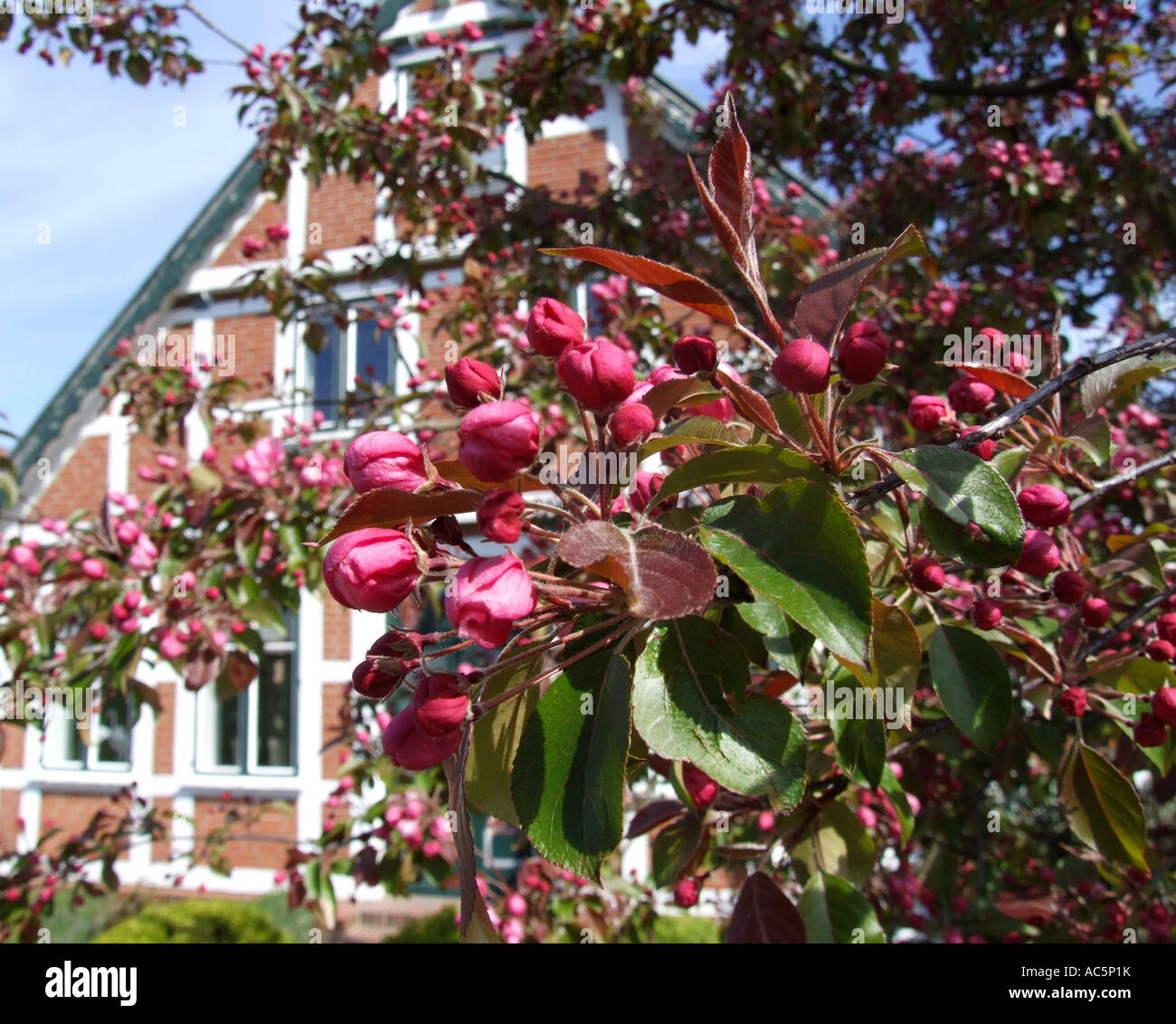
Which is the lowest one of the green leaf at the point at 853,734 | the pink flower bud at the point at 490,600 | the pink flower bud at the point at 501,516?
the green leaf at the point at 853,734

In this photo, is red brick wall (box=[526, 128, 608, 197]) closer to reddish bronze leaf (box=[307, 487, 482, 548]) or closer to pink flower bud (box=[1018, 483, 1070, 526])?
pink flower bud (box=[1018, 483, 1070, 526])

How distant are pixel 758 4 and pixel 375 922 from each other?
725 cm

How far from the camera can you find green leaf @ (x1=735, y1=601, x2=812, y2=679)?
760mm

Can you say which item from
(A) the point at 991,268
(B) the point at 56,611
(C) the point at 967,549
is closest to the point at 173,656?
(B) the point at 56,611

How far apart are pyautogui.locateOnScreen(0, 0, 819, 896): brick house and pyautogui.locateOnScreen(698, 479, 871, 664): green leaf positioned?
257 inches

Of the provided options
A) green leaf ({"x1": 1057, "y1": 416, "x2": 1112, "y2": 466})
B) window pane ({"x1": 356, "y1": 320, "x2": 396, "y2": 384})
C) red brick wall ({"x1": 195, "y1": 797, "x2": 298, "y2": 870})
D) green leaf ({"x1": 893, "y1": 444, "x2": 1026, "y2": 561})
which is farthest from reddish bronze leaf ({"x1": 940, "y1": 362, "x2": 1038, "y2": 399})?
red brick wall ({"x1": 195, "y1": 797, "x2": 298, "y2": 870})

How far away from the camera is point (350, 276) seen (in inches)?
269

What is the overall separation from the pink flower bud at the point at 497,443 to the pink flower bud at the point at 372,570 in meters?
0.09

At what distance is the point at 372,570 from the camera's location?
640mm

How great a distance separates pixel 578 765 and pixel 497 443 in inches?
11.7

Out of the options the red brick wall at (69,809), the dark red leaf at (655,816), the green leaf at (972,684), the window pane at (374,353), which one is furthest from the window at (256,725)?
the green leaf at (972,684)

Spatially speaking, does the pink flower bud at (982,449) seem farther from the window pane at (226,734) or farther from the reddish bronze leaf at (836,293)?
the window pane at (226,734)

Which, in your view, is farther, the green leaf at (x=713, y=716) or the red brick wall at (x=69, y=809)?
the red brick wall at (x=69, y=809)

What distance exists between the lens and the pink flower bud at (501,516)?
0.65 metres
